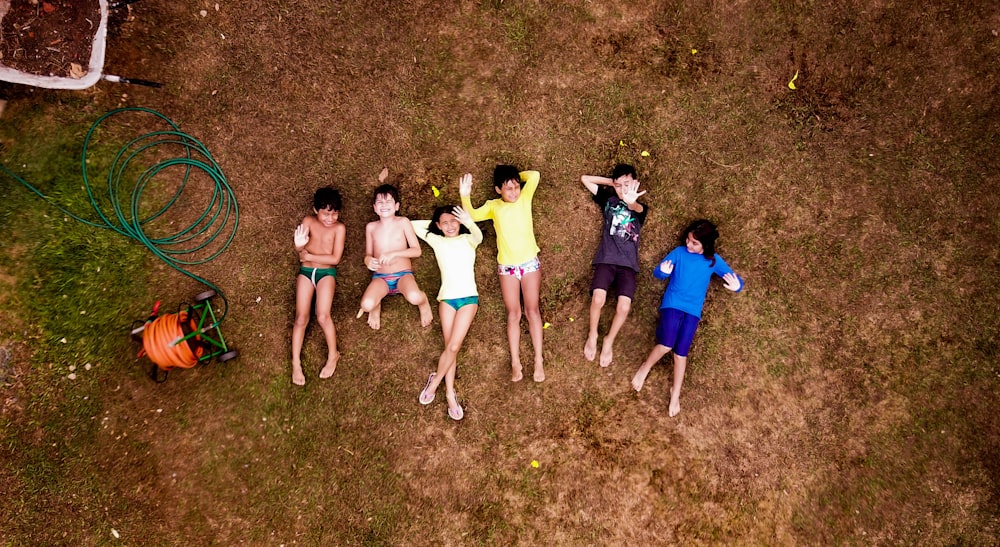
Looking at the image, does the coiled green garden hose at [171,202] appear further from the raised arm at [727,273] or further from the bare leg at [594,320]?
the raised arm at [727,273]

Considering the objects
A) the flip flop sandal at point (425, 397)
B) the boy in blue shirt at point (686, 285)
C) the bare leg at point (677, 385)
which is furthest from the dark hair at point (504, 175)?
the bare leg at point (677, 385)

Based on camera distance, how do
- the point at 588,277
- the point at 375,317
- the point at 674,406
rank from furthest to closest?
1. the point at 588,277
2. the point at 375,317
3. the point at 674,406

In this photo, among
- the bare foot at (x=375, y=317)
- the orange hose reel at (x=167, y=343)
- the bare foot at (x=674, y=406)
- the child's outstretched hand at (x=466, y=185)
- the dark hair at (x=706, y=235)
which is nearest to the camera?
the orange hose reel at (x=167, y=343)

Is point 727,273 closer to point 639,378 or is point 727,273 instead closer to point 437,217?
point 639,378

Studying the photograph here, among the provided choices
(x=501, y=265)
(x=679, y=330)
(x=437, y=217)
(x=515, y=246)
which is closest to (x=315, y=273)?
(x=437, y=217)

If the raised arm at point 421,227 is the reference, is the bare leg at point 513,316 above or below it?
below

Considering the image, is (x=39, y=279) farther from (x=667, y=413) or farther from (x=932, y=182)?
(x=932, y=182)

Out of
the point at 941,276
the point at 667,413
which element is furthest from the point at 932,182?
the point at 667,413
